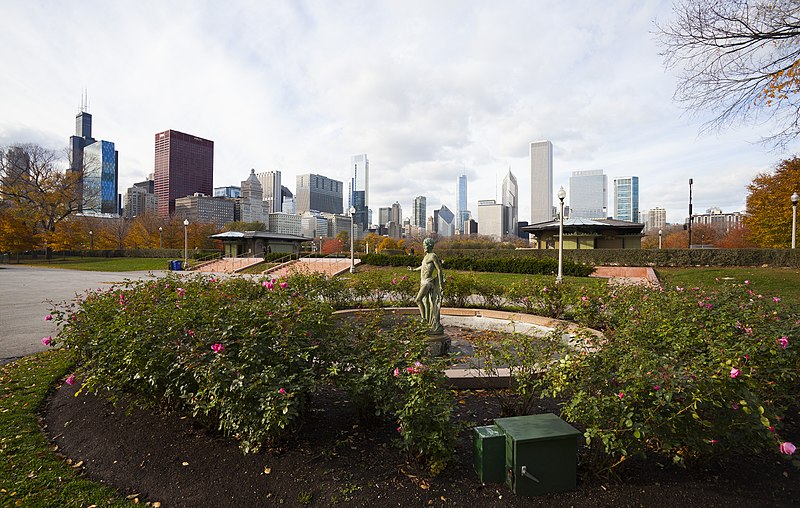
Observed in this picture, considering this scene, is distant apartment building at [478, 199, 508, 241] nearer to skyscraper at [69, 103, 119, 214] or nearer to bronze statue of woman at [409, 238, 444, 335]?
skyscraper at [69, 103, 119, 214]

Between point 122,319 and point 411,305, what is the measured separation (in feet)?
22.3

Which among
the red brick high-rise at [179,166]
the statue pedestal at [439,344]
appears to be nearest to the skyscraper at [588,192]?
the statue pedestal at [439,344]

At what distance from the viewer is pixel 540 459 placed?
271cm

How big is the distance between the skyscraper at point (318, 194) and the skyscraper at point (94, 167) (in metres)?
69.3

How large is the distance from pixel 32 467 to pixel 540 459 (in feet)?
13.3

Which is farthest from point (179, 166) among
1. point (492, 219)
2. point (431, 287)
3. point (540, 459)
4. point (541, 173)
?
point (540, 459)

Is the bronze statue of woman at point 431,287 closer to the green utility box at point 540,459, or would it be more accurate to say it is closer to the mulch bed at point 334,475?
the mulch bed at point 334,475

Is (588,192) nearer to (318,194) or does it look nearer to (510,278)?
(510,278)

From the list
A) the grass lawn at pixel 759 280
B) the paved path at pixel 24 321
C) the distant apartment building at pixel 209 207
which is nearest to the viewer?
the paved path at pixel 24 321

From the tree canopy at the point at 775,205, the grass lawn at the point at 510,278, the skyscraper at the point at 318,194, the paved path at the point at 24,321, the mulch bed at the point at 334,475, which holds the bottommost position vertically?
the paved path at the point at 24,321

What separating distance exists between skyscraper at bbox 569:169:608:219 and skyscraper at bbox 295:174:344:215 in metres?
125

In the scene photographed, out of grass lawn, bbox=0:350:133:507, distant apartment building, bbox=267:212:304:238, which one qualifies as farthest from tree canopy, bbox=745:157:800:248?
distant apartment building, bbox=267:212:304:238

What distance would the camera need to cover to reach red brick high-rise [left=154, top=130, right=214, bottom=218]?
150500mm

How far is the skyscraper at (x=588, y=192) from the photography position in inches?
2692
